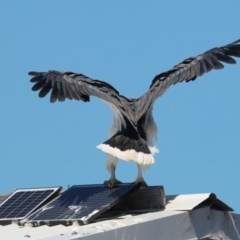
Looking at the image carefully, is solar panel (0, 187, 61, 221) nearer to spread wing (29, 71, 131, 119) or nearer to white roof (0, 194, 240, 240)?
white roof (0, 194, 240, 240)

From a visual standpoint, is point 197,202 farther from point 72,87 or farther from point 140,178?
point 72,87

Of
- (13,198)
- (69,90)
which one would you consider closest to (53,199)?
(13,198)

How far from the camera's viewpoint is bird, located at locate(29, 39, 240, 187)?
36.2 ft

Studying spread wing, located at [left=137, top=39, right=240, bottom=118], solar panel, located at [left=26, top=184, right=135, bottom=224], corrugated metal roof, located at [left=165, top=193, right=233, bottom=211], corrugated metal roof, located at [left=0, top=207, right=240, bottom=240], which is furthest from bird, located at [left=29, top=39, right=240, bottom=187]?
corrugated metal roof, located at [left=0, top=207, right=240, bottom=240]

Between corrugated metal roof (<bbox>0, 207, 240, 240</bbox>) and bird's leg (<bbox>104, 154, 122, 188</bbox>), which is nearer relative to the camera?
corrugated metal roof (<bbox>0, 207, 240, 240</bbox>)

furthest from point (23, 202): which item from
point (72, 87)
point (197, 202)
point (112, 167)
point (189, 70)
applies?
point (189, 70)

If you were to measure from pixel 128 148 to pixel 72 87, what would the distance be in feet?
4.09

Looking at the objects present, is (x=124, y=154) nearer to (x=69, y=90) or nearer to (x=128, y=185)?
(x=128, y=185)

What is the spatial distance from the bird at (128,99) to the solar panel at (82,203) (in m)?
0.28

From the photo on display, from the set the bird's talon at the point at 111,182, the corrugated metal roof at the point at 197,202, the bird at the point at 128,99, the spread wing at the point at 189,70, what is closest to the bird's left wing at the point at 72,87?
the bird at the point at 128,99

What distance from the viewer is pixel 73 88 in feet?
38.5

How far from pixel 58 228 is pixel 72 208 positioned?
0.68 meters

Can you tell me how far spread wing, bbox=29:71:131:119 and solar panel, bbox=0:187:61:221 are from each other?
110cm

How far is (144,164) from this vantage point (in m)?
10.9
